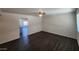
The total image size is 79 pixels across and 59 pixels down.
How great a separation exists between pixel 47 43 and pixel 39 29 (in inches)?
11.1

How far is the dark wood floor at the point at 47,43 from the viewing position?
1.69 meters

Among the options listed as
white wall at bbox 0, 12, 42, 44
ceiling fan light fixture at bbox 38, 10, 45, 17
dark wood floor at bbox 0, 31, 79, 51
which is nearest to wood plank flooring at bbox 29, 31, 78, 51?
dark wood floor at bbox 0, 31, 79, 51

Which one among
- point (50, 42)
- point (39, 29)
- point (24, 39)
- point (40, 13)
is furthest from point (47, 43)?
point (40, 13)

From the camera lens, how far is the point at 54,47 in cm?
171

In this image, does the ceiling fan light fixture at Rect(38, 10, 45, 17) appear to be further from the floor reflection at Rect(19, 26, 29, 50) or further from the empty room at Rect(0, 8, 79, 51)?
the floor reflection at Rect(19, 26, 29, 50)

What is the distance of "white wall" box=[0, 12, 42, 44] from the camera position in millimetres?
1704

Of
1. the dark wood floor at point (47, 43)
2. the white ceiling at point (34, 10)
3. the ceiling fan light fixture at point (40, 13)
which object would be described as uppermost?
the white ceiling at point (34, 10)

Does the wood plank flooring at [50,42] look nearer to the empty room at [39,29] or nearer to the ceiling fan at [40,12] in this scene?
the empty room at [39,29]

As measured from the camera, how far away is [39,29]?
180 centimetres

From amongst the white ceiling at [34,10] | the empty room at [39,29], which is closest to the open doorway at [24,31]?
the empty room at [39,29]

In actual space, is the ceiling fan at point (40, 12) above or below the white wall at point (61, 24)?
above

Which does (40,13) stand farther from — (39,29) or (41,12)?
(39,29)
